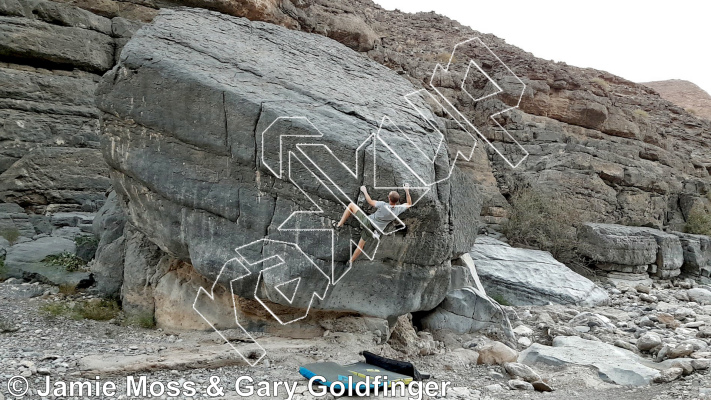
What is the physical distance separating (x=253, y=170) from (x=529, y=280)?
5712 millimetres

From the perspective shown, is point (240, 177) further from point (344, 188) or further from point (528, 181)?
point (528, 181)

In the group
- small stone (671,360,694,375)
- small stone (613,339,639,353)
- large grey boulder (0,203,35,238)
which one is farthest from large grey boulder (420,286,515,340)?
large grey boulder (0,203,35,238)

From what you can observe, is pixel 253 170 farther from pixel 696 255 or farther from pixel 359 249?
pixel 696 255

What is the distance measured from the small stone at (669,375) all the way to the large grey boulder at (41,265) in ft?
21.8

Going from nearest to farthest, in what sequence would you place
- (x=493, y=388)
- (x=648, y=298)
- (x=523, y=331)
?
(x=493, y=388)
(x=523, y=331)
(x=648, y=298)

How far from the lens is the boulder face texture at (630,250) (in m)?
10.5

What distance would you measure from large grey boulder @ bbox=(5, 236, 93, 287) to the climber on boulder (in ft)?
13.1

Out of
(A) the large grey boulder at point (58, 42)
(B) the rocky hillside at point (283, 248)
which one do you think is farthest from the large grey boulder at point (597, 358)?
(A) the large grey boulder at point (58, 42)

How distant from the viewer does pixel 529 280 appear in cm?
835

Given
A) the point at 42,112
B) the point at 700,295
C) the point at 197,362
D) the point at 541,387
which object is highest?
the point at 42,112

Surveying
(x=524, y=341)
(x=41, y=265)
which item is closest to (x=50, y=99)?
A: (x=41, y=265)

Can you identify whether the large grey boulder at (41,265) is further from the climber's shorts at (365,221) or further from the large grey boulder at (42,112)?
the climber's shorts at (365,221)

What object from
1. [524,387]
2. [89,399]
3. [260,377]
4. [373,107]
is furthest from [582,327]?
[89,399]

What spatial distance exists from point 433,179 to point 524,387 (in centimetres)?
216
